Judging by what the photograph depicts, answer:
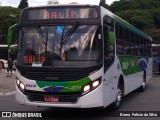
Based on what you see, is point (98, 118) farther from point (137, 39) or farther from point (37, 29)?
point (137, 39)

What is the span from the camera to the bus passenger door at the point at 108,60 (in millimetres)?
10109

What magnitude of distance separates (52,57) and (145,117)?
3103mm

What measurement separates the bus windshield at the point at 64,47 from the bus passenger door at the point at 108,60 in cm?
36

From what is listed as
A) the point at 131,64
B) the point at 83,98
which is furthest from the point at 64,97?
the point at 131,64

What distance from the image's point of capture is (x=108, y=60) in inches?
413

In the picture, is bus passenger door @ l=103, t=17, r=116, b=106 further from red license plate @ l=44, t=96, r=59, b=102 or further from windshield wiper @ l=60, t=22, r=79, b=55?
red license plate @ l=44, t=96, r=59, b=102

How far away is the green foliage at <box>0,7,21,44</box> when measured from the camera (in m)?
74.4

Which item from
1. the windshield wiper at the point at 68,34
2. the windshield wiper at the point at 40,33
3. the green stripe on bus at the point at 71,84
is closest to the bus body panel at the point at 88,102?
the green stripe on bus at the point at 71,84

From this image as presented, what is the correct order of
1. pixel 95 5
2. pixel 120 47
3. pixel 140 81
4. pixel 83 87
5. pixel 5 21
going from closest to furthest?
pixel 83 87 < pixel 95 5 < pixel 120 47 < pixel 140 81 < pixel 5 21

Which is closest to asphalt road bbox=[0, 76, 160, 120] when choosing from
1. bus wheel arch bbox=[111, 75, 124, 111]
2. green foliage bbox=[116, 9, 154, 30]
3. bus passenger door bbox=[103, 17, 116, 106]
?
bus wheel arch bbox=[111, 75, 124, 111]

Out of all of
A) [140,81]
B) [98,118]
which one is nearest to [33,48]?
[98,118]

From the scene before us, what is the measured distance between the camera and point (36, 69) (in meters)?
9.75

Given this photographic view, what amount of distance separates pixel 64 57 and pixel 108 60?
1.42 meters

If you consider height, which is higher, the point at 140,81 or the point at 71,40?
the point at 71,40
